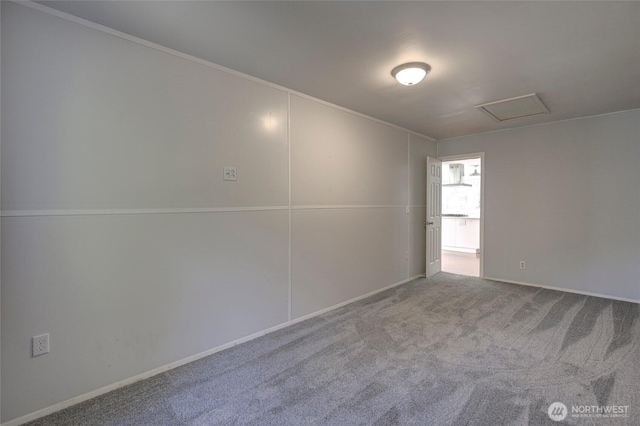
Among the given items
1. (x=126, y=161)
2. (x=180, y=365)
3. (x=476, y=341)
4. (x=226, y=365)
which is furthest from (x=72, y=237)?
(x=476, y=341)

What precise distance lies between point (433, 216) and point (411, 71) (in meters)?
3.14

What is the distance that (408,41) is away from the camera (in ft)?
6.80

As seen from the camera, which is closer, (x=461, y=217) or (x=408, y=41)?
(x=408, y=41)

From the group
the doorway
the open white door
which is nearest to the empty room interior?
the open white door

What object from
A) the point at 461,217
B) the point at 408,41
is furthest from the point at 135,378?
the point at 461,217

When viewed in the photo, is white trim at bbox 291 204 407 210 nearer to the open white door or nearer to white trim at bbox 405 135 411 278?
white trim at bbox 405 135 411 278

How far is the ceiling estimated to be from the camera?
1745 mm

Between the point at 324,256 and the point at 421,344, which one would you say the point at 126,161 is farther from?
the point at 421,344

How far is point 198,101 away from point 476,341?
10.3 feet

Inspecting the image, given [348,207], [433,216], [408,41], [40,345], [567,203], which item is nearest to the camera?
[40,345]

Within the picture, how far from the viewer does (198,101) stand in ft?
7.60

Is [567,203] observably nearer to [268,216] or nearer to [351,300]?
[351,300]

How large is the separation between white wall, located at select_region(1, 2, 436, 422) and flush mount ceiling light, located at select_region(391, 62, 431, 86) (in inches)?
39.7

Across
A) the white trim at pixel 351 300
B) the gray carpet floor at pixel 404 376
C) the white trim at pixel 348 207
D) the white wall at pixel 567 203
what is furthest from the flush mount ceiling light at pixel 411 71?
the white wall at pixel 567 203
